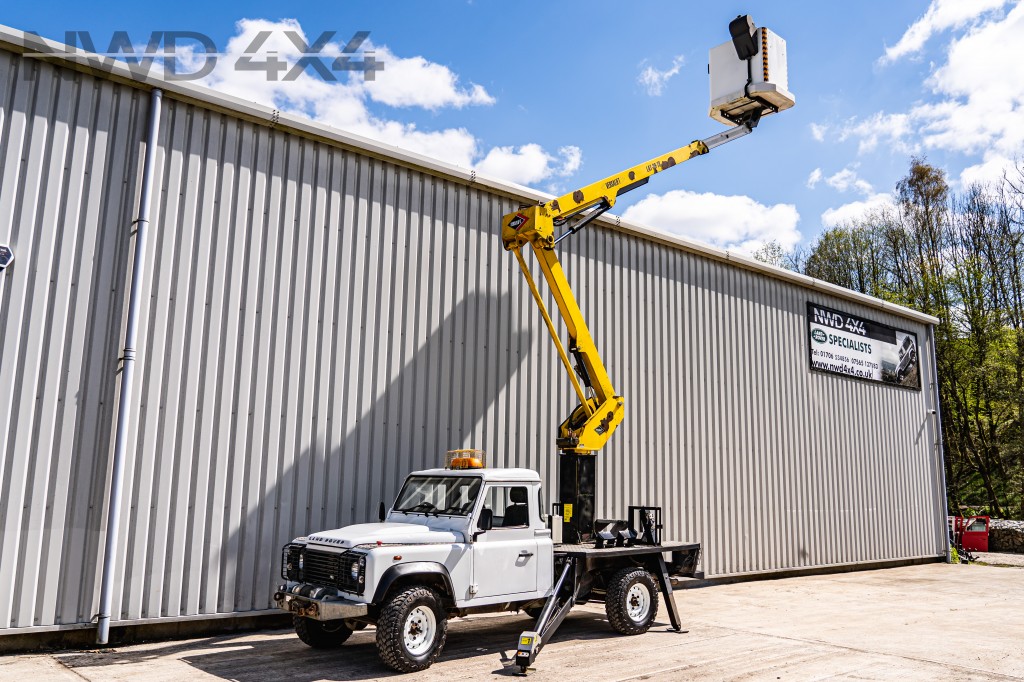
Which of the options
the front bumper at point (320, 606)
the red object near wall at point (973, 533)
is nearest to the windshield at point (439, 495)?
the front bumper at point (320, 606)

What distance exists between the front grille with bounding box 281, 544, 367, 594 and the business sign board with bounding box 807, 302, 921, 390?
548 inches

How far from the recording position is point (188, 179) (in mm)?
9742

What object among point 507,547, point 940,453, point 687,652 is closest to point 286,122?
point 507,547

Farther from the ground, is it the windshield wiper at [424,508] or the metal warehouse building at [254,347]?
the metal warehouse building at [254,347]

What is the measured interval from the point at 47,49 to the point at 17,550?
568 centimetres

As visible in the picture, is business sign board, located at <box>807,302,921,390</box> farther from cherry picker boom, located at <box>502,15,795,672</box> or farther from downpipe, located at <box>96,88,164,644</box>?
downpipe, located at <box>96,88,164,644</box>

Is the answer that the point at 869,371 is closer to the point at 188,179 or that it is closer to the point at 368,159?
the point at 368,159

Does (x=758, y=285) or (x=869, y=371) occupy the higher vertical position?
(x=758, y=285)

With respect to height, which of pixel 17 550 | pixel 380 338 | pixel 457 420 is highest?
pixel 380 338

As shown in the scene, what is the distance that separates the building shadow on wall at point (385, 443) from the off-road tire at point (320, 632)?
1.55 metres

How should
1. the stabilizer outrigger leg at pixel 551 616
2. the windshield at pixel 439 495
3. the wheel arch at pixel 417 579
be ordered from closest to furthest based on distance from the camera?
the wheel arch at pixel 417 579 → the stabilizer outrigger leg at pixel 551 616 → the windshield at pixel 439 495

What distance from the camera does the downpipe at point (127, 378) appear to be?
27.9 ft

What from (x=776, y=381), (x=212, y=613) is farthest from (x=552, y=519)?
(x=776, y=381)

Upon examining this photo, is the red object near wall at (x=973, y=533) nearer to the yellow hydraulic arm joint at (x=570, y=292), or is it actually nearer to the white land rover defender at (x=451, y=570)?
the yellow hydraulic arm joint at (x=570, y=292)
